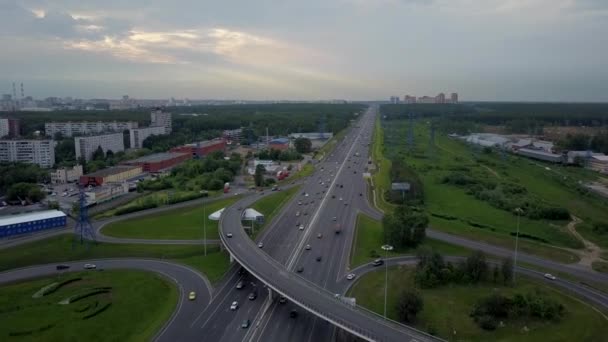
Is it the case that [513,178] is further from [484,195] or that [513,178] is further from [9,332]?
[9,332]

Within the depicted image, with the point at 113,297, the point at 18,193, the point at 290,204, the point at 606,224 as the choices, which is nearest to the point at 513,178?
the point at 606,224

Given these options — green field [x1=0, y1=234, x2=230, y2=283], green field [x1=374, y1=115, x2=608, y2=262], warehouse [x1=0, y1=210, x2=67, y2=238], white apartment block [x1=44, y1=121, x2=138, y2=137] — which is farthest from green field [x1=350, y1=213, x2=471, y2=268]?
white apartment block [x1=44, y1=121, x2=138, y2=137]

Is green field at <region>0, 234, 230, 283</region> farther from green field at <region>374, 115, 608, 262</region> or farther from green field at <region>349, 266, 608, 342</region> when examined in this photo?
green field at <region>374, 115, 608, 262</region>

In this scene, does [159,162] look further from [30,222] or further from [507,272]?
→ [507,272]

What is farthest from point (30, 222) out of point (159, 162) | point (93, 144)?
point (93, 144)

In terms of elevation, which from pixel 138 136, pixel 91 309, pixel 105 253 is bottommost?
pixel 91 309

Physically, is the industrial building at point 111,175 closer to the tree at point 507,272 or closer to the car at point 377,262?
the car at point 377,262

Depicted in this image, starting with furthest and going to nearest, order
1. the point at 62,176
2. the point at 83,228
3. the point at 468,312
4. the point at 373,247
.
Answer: the point at 62,176, the point at 83,228, the point at 373,247, the point at 468,312

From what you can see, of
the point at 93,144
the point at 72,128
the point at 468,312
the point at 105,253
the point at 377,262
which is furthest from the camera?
the point at 72,128
